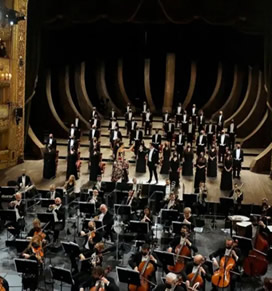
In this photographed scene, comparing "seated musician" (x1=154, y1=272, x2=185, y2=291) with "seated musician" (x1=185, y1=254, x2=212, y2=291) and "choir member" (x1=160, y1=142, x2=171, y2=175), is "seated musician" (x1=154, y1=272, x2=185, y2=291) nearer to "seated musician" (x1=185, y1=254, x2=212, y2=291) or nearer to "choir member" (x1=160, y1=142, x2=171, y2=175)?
"seated musician" (x1=185, y1=254, x2=212, y2=291)

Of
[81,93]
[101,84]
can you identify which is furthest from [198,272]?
[101,84]

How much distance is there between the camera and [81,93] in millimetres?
24547

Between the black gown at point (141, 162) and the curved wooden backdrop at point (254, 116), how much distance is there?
6720 millimetres

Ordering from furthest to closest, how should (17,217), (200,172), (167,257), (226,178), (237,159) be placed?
1. (237,159)
2. (226,178)
3. (200,172)
4. (17,217)
5. (167,257)

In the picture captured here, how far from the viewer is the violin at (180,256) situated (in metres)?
Answer: 9.33

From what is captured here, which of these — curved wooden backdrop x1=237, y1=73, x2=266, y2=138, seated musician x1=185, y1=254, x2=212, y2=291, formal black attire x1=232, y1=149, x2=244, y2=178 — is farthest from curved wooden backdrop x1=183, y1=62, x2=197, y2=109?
seated musician x1=185, y1=254, x2=212, y2=291

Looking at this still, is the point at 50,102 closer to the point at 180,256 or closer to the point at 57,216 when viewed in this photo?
the point at 57,216

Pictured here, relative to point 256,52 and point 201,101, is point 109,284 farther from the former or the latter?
point 201,101

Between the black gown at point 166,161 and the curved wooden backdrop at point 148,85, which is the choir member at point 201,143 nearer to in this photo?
the black gown at point 166,161

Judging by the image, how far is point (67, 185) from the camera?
1327 cm

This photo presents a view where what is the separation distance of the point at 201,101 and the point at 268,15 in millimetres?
9236

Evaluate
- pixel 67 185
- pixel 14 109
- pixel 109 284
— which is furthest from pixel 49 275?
pixel 14 109

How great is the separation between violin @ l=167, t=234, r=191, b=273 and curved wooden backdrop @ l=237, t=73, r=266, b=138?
1338 cm

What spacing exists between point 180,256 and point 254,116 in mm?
13751
